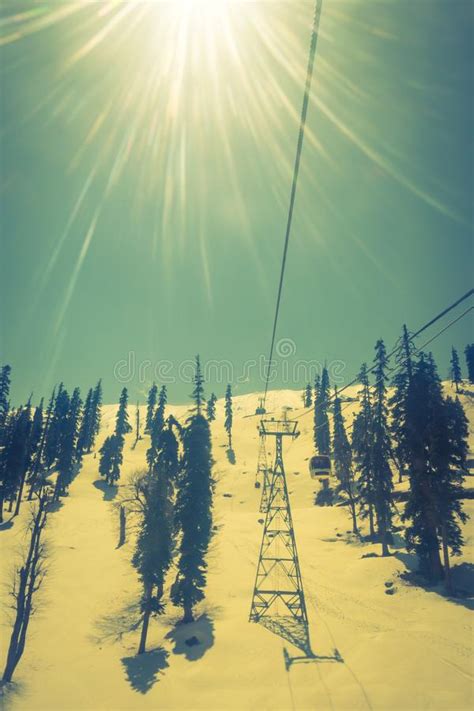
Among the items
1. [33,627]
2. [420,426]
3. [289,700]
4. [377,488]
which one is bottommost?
[33,627]

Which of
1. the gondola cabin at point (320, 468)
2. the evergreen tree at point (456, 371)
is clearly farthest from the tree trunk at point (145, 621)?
the evergreen tree at point (456, 371)

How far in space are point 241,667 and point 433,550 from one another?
1777 cm

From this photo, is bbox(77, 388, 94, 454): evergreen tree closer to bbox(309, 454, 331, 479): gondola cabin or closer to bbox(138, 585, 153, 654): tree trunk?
bbox(309, 454, 331, 479): gondola cabin

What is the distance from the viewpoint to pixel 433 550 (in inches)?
1163

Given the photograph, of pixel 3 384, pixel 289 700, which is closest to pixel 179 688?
pixel 289 700

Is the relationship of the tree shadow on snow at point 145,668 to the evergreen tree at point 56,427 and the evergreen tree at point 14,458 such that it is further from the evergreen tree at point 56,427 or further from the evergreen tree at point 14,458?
the evergreen tree at point 56,427

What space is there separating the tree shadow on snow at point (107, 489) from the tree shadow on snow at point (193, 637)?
4403 cm

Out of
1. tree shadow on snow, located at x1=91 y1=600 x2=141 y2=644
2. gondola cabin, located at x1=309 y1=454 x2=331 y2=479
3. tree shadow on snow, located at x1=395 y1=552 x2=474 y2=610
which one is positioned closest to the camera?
tree shadow on snow, located at x1=395 y1=552 x2=474 y2=610

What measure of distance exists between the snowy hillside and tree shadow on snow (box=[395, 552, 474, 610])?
8.4 inches

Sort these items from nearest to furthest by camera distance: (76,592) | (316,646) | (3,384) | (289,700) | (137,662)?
(289,700) → (316,646) → (137,662) → (76,592) → (3,384)

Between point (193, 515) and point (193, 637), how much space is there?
339 inches

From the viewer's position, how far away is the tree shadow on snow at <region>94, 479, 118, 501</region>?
6870cm

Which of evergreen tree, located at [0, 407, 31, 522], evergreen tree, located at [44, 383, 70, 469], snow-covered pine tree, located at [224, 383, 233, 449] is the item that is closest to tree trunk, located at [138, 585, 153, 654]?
evergreen tree, located at [0, 407, 31, 522]

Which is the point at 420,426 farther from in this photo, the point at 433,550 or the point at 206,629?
the point at 206,629
